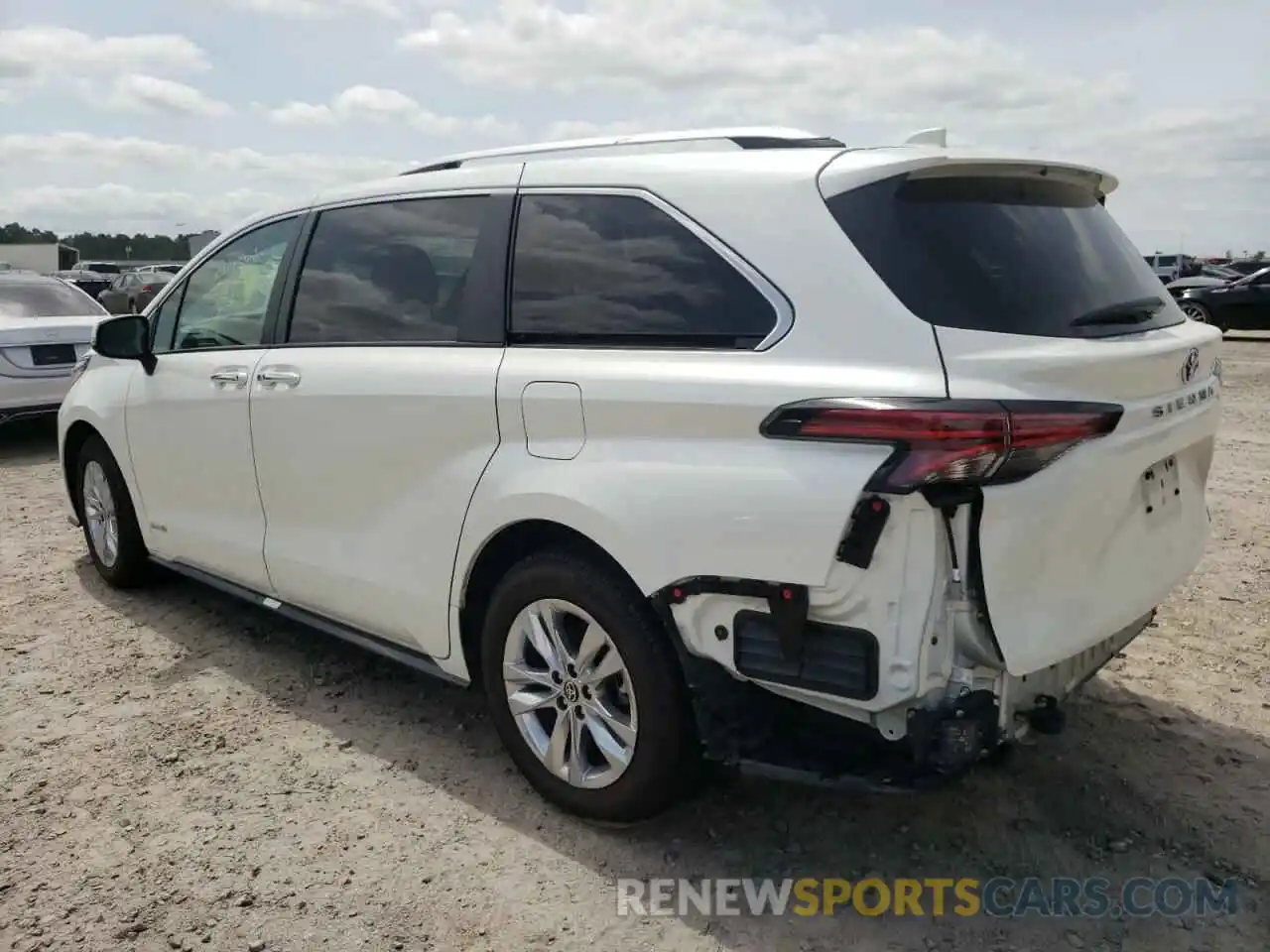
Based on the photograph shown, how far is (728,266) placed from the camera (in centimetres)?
267

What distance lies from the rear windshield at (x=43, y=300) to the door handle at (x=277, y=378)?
7540 millimetres

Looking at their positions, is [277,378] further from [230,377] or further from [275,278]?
[275,278]

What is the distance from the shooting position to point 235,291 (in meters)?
4.29

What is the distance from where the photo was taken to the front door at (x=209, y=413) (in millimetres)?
4043

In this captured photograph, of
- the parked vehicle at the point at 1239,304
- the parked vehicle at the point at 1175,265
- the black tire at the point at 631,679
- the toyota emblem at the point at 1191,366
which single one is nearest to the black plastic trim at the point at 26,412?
the black tire at the point at 631,679

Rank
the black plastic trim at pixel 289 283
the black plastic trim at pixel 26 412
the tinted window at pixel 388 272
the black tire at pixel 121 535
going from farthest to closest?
the black plastic trim at pixel 26 412 < the black tire at pixel 121 535 < the black plastic trim at pixel 289 283 < the tinted window at pixel 388 272

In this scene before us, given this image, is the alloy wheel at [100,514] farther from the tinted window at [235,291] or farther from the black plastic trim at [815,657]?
the black plastic trim at [815,657]

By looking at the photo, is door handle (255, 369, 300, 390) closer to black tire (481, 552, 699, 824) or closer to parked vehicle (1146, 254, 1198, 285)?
black tire (481, 552, 699, 824)

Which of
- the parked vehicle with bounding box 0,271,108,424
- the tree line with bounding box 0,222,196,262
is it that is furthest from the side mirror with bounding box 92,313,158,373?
the tree line with bounding box 0,222,196,262

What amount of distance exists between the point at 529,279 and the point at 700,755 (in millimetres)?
1464

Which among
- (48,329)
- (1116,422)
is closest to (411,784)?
(1116,422)

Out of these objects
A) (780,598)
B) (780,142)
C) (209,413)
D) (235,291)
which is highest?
(780,142)

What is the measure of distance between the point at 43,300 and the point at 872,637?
10.4 m

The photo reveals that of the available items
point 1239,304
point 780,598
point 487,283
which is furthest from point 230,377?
point 1239,304
